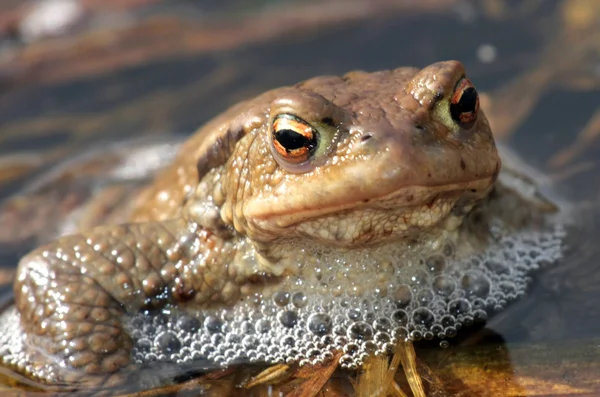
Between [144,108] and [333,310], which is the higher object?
[144,108]

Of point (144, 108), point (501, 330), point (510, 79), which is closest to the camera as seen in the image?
point (501, 330)

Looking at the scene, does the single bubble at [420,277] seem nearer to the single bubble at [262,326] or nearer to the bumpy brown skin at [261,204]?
the bumpy brown skin at [261,204]

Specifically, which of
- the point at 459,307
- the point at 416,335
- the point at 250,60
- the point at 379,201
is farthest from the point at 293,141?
the point at 250,60

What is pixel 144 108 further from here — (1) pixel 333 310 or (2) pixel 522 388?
(2) pixel 522 388

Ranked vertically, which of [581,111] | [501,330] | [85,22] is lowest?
[501,330]

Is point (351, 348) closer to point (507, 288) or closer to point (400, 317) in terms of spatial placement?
point (400, 317)

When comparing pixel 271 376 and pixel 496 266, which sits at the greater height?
pixel 496 266

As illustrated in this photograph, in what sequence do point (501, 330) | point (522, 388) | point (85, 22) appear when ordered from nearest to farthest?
point (522, 388), point (501, 330), point (85, 22)

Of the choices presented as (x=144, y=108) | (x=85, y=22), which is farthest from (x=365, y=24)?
(x=85, y=22)
